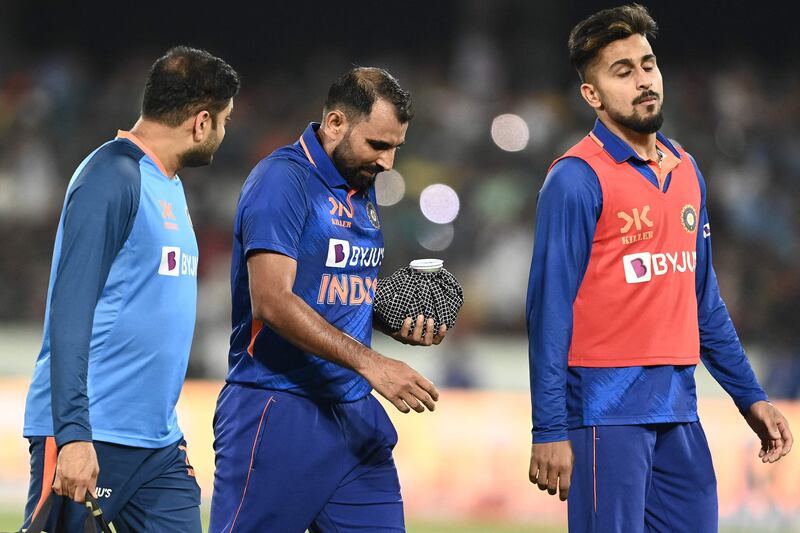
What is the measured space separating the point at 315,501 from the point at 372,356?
0.71m

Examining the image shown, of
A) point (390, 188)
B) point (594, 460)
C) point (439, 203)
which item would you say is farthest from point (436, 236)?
point (594, 460)

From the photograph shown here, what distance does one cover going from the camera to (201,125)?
438cm

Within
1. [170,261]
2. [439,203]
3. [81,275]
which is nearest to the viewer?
[81,275]

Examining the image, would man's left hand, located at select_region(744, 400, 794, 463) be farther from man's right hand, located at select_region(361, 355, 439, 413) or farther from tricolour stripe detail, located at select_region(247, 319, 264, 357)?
tricolour stripe detail, located at select_region(247, 319, 264, 357)

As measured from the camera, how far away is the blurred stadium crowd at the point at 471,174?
11641mm

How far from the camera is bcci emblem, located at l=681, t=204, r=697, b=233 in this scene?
427cm

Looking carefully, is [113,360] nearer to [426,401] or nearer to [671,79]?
[426,401]

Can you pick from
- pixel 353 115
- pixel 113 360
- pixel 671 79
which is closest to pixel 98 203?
pixel 113 360

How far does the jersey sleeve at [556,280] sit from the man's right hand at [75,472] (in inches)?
56.5

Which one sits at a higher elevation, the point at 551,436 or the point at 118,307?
the point at 118,307

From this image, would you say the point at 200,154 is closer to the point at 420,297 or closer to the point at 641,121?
the point at 420,297

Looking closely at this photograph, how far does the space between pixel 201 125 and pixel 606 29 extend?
1.48 meters

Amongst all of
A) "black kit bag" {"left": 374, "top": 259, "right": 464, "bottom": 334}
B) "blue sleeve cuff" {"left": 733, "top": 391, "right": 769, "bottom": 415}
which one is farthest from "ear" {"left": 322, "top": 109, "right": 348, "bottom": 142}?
"blue sleeve cuff" {"left": 733, "top": 391, "right": 769, "bottom": 415}

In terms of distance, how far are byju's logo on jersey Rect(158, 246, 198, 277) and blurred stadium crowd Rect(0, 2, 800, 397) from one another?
23.2ft
